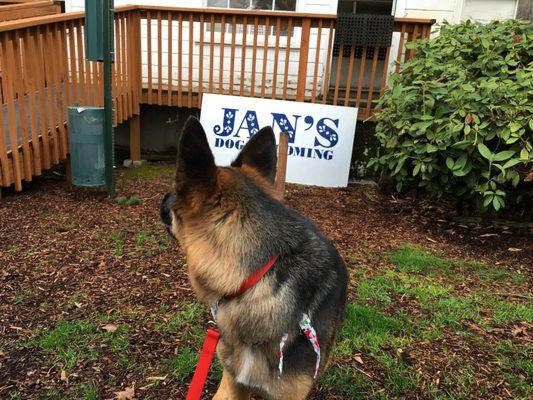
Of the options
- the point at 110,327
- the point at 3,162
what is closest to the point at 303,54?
the point at 3,162

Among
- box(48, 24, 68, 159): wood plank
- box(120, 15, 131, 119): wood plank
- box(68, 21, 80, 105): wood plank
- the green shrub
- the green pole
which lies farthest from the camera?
box(120, 15, 131, 119): wood plank

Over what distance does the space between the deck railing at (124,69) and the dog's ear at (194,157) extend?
12.6 feet

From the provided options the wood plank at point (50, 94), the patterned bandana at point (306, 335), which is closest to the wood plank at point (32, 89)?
the wood plank at point (50, 94)

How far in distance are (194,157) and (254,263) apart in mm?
493

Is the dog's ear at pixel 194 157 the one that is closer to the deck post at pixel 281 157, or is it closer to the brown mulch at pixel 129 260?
the brown mulch at pixel 129 260

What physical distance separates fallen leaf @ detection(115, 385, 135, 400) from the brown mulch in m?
0.04

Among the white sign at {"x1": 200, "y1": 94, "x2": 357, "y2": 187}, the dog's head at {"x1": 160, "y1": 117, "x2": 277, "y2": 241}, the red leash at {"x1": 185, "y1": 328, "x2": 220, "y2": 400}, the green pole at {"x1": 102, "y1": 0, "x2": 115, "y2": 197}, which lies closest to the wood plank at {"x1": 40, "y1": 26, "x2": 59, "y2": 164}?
the green pole at {"x1": 102, "y1": 0, "x2": 115, "y2": 197}

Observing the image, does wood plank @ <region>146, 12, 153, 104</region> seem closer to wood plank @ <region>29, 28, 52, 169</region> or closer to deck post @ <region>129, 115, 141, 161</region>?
deck post @ <region>129, 115, 141, 161</region>

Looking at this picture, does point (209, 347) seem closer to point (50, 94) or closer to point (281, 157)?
point (281, 157)

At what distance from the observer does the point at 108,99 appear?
5105mm

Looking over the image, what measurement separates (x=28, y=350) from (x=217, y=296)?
171 centimetres

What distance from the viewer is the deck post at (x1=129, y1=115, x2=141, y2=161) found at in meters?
7.33

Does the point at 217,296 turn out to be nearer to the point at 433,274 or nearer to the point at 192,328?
the point at 192,328

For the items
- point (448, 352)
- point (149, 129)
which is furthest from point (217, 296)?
point (149, 129)
